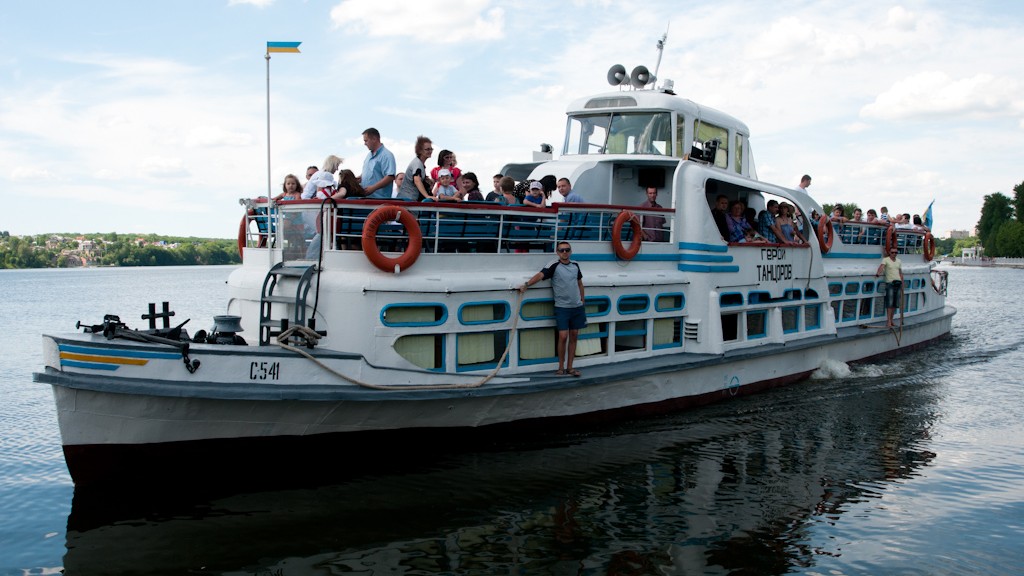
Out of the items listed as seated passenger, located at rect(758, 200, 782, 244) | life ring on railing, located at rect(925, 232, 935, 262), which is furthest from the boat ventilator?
life ring on railing, located at rect(925, 232, 935, 262)

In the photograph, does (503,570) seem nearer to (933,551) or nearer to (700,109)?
(933,551)

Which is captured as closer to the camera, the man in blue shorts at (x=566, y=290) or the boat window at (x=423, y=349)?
the boat window at (x=423, y=349)

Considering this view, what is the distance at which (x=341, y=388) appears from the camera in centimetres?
839

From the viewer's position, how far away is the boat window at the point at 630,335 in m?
11.6

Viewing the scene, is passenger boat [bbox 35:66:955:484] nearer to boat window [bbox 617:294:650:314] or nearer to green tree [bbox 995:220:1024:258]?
boat window [bbox 617:294:650:314]

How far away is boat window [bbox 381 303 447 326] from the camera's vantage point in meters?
9.02

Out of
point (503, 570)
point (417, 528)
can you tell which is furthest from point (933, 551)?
point (417, 528)

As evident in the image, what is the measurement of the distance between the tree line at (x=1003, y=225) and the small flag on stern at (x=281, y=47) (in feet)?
415

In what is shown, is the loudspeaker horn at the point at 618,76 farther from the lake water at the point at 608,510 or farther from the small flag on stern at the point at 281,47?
the small flag on stern at the point at 281,47

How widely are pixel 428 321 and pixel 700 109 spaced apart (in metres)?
8.24

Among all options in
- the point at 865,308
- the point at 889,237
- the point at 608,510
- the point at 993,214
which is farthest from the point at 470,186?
the point at 993,214

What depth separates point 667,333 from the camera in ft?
39.9

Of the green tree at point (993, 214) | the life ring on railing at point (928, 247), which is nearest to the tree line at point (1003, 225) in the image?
the green tree at point (993, 214)

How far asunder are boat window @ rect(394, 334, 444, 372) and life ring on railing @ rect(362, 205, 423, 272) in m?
0.88
